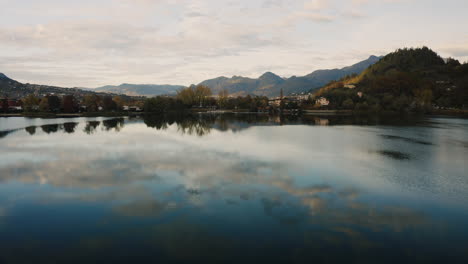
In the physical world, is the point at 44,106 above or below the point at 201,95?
below

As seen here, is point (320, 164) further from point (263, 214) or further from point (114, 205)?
point (114, 205)

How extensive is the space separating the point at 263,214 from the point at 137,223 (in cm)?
500

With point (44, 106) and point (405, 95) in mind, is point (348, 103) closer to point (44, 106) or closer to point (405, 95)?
point (405, 95)

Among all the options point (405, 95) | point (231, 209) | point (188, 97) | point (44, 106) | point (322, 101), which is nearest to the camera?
point (231, 209)

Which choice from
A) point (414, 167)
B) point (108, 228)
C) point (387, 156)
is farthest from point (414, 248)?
point (387, 156)

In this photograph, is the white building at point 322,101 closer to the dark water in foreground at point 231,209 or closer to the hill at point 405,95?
the hill at point 405,95

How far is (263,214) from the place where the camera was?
11773 millimetres

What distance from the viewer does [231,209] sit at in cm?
1224

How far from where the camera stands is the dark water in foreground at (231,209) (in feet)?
29.2

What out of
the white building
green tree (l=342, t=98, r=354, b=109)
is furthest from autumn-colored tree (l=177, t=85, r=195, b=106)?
green tree (l=342, t=98, r=354, b=109)

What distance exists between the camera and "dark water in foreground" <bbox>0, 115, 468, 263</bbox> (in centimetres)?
889

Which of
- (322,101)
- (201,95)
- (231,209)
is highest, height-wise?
(201,95)

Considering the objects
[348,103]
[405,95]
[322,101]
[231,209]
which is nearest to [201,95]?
[322,101]

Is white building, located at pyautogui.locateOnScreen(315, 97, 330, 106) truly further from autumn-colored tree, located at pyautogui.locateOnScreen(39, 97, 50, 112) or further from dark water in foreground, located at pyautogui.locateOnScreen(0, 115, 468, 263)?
dark water in foreground, located at pyautogui.locateOnScreen(0, 115, 468, 263)
